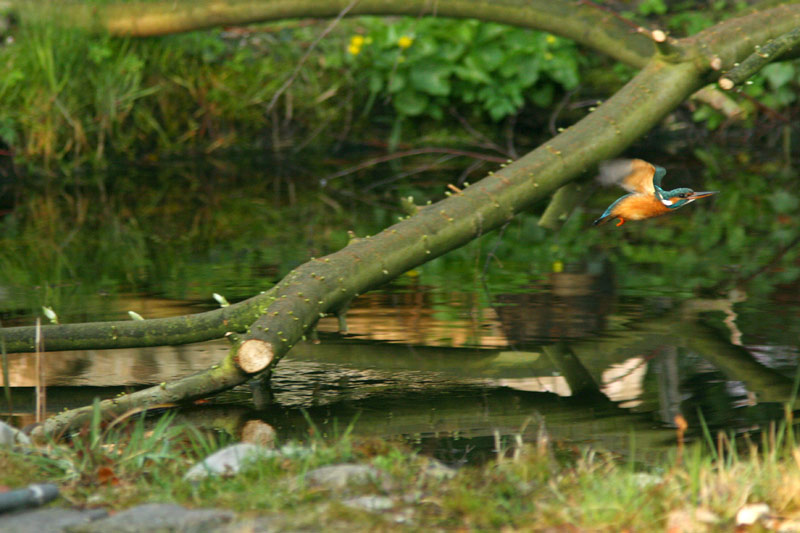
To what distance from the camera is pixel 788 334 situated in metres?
4.81

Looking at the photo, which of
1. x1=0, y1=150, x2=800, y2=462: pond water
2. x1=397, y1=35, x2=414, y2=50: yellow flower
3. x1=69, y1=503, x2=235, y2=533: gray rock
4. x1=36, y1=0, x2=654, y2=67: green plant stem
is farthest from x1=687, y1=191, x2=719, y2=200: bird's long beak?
x1=397, y1=35, x2=414, y2=50: yellow flower

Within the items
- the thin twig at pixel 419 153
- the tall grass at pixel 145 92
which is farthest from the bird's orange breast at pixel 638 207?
the tall grass at pixel 145 92

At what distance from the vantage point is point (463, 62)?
10289mm

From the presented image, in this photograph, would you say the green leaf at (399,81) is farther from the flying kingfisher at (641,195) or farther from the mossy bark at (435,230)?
the flying kingfisher at (641,195)

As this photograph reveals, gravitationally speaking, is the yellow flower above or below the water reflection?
above

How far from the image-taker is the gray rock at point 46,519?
2.61 m

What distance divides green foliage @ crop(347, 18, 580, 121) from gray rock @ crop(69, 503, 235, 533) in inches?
304

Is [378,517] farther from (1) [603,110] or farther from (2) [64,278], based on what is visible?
(2) [64,278]

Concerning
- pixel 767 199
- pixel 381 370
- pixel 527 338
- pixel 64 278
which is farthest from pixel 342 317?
pixel 767 199

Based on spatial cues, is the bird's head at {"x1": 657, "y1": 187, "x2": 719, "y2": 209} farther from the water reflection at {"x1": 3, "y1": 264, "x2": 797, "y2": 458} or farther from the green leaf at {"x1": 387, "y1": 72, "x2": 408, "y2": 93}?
the green leaf at {"x1": 387, "y1": 72, "x2": 408, "y2": 93}

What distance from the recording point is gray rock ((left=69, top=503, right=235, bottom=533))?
2586 millimetres

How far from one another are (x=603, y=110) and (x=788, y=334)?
4.17ft

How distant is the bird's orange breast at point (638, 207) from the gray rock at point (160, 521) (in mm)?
1585

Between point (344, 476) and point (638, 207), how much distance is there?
131cm
